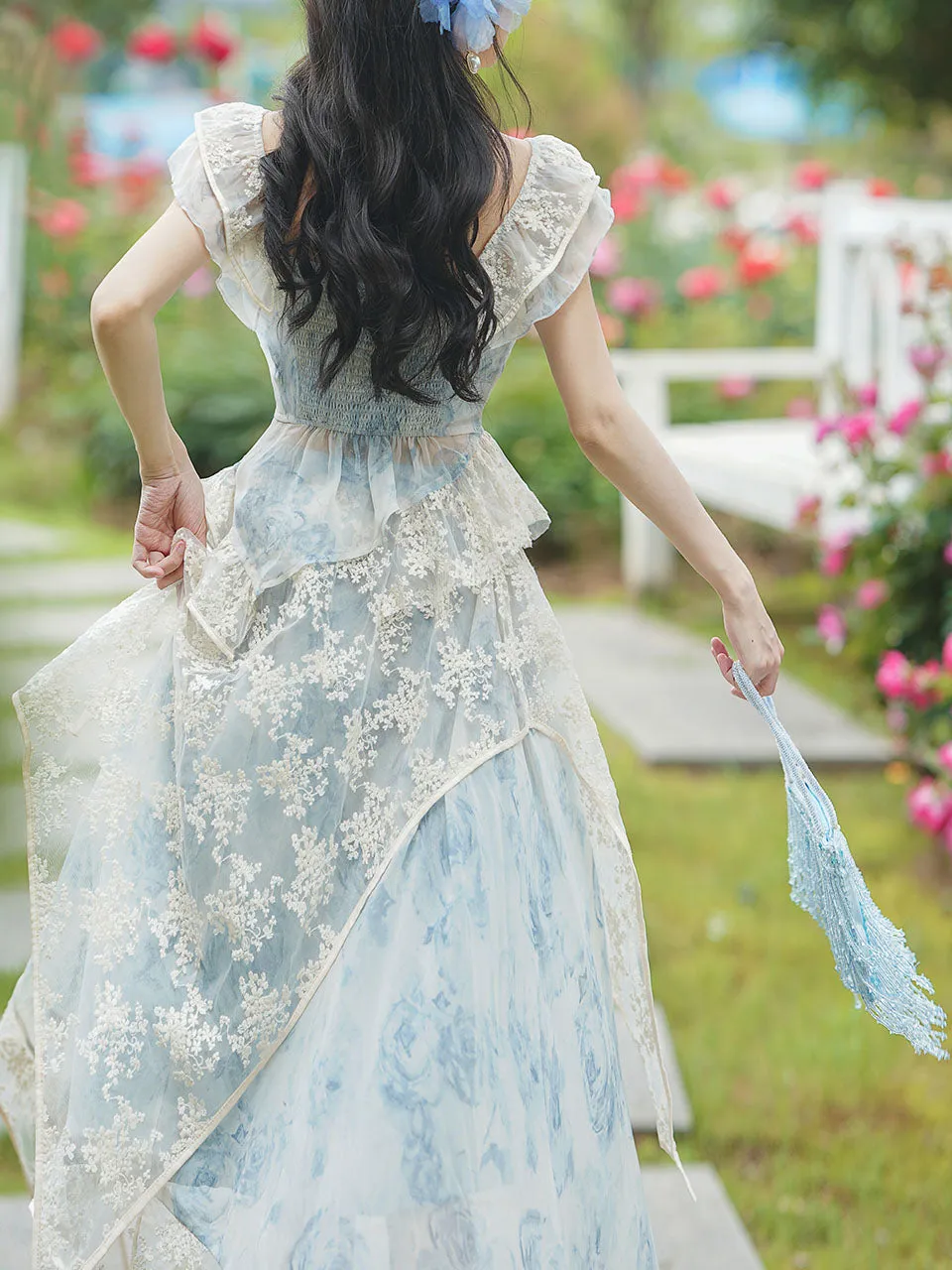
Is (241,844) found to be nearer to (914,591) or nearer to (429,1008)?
(429,1008)

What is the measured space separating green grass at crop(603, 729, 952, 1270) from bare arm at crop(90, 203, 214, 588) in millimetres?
1392

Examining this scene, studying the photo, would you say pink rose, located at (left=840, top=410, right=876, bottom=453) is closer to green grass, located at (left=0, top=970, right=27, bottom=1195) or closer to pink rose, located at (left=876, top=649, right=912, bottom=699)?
pink rose, located at (left=876, top=649, right=912, bottom=699)

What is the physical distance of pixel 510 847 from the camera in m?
1.79

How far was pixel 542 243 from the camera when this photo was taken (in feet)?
5.84

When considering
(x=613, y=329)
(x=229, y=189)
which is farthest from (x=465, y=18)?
(x=613, y=329)

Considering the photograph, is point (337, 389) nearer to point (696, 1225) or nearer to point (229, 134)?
point (229, 134)

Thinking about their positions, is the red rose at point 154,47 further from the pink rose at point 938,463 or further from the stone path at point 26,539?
the pink rose at point 938,463

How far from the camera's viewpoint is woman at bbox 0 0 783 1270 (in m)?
1.69

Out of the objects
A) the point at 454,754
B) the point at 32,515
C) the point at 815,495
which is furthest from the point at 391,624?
the point at 32,515

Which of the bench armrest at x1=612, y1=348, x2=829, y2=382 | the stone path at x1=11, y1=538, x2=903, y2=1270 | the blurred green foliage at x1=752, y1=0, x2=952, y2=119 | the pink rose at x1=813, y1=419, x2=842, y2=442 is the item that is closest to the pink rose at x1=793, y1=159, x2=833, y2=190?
the blurred green foliage at x1=752, y1=0, x2=952, y2=119

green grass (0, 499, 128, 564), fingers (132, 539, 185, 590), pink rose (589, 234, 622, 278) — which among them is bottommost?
green grass (0, 499, 128, 564)

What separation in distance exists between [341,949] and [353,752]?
0.72ft

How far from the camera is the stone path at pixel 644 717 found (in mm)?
2361

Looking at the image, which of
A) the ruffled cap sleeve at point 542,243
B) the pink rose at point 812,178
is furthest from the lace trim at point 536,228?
the pink rose at point 812,178
